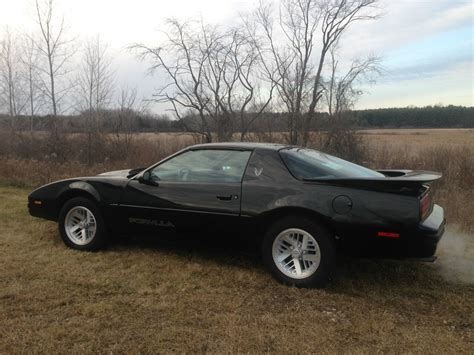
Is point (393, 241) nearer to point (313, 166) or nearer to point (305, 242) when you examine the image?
point (305, 242)

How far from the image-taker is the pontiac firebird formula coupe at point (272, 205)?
3.75m

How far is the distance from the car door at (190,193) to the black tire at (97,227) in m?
0.35

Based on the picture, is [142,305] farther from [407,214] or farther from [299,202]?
[407,214]

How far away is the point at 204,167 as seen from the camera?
4.59 m

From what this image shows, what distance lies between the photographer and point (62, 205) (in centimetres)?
524

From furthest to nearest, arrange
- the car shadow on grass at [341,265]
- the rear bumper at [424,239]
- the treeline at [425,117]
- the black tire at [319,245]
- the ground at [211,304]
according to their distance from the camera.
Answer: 1. the treeline at [425,117]
2. the car shadow on grass at [341,265]
3. the black tire at [319,245]
4. the rear bumper at [424,239]
5. the ground at [211,304]

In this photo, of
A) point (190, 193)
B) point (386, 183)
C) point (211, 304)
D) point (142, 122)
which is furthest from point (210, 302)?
point (142, 122)

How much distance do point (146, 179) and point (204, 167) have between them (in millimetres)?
679

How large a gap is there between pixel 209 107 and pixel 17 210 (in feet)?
32.5

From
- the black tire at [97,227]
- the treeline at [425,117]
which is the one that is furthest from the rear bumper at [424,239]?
the treeline at [425,117]

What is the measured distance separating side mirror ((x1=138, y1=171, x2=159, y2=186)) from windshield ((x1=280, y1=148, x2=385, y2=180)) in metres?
1.44

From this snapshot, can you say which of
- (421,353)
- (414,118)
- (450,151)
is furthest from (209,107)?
(414,118)

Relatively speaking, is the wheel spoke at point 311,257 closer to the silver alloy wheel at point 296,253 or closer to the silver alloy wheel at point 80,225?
the silver alloy wheel at point 296,253

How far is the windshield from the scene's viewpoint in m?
4.13
